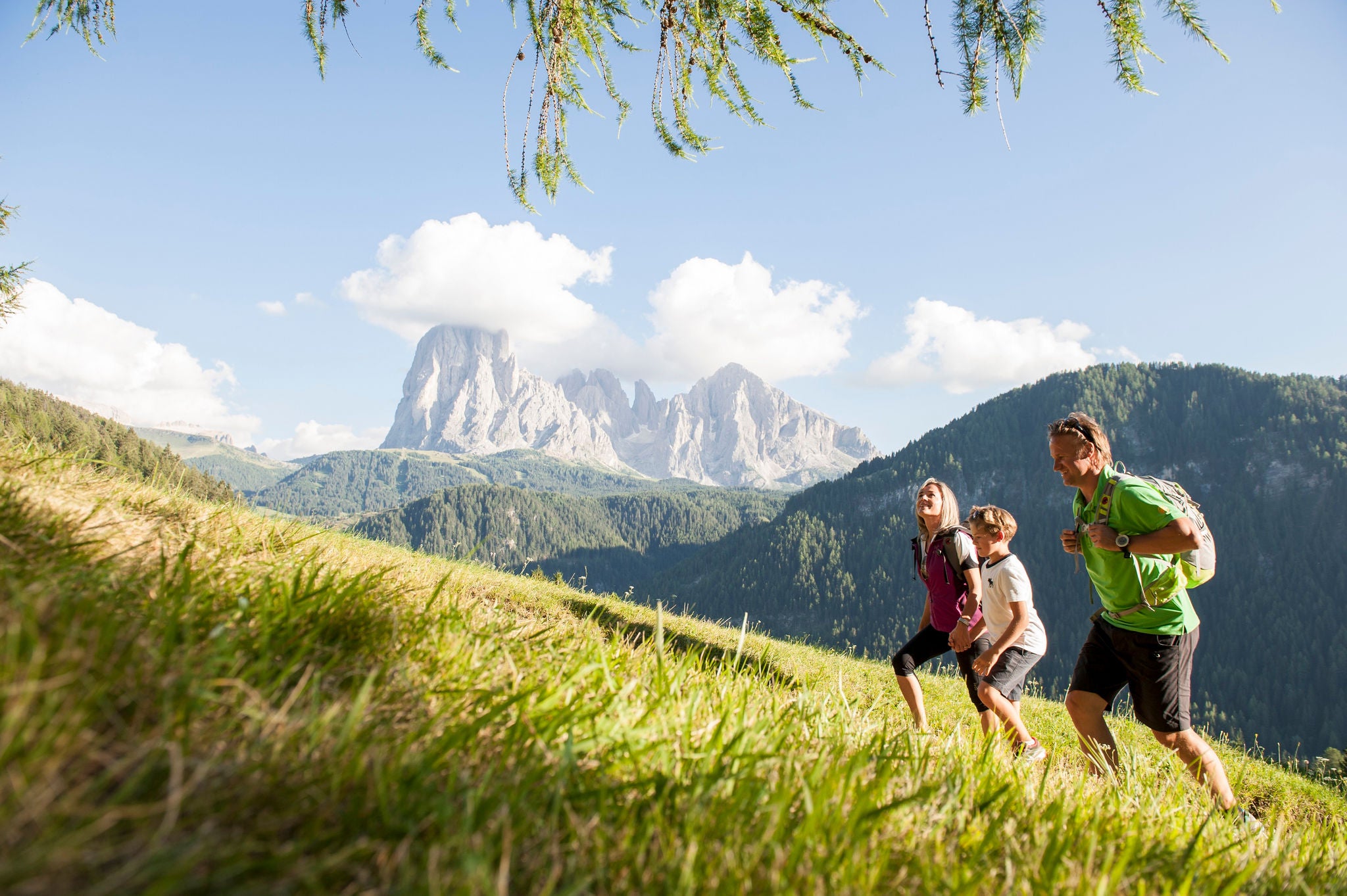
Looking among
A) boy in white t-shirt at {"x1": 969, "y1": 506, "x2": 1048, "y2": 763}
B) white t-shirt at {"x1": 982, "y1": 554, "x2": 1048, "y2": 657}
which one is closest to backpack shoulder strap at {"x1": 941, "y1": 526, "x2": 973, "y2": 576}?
boy in white t-shirt at {"x1": 969, "y1": 506, "x2": 1048, "y2": 763}

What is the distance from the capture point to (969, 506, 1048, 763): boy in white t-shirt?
5.30m

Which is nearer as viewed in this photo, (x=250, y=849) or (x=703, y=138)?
(x=250, y=849)

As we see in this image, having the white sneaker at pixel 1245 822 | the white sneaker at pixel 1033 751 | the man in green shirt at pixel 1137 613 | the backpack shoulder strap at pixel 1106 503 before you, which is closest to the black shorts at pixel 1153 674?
the man in green shirt at pixel 1137 613

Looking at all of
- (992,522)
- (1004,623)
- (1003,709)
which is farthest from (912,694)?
(992,522)

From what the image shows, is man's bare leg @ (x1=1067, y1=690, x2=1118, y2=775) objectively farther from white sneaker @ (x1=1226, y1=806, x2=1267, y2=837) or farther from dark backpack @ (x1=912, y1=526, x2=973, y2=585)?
white sneaker @ (x1=1226, y1=806, x2=1267, y2=837)

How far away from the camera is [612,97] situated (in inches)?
208

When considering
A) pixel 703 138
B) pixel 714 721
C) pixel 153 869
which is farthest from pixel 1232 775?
pixel 153 869

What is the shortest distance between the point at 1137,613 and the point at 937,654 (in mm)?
2058

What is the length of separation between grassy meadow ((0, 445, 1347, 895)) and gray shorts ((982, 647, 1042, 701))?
2.51m

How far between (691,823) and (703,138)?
508cm

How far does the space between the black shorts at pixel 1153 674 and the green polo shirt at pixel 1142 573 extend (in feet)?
0.33

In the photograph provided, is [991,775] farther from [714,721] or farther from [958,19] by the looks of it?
[958,19]

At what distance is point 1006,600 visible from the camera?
569 centimetres

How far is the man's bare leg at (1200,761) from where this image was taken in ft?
13.3
